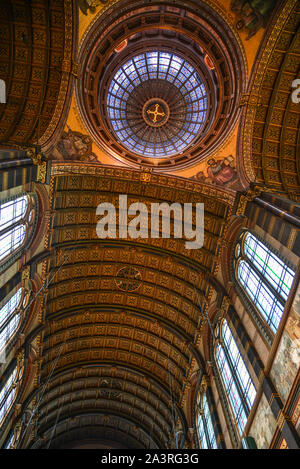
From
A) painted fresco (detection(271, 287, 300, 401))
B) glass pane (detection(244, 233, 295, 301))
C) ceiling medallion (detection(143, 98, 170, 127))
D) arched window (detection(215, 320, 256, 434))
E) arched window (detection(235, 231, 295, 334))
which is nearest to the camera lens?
painted fresco (detection(271, 287, 300, 401))

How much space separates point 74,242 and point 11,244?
6.26 meters

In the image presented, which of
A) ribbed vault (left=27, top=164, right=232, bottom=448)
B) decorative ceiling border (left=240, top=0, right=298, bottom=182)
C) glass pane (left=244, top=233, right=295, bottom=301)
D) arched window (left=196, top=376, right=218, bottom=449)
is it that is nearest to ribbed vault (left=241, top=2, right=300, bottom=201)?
decorative ceiling border (left=240, top=0, right=298, bottom=182)

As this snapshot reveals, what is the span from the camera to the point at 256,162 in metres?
19.4

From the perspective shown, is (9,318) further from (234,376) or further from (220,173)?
(220,173)

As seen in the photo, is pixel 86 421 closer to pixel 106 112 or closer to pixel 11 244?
pixel 11 244

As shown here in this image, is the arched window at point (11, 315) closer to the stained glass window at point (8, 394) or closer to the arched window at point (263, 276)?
the stained glass window at point (8, 394)

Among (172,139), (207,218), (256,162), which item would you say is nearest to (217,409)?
(207,218)

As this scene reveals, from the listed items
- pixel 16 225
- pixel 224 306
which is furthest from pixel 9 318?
pixel 224 306

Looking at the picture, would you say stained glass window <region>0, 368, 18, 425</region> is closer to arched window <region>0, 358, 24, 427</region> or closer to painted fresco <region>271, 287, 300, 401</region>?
arched window <region>0, 358, 24, 427</region>

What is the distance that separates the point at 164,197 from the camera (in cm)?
2153

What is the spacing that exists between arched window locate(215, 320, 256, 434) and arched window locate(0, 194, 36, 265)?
13.5 meters

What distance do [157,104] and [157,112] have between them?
630 millimetres

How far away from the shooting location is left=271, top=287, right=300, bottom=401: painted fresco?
→ 10859mm

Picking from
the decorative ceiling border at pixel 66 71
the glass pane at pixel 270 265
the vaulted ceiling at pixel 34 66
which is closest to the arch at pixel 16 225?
the vaulted ceiling at pixel 34 66
